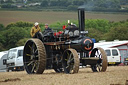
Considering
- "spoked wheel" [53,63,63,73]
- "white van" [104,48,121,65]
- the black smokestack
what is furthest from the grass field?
the black smokestack

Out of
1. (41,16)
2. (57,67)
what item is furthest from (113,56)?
(41,16)

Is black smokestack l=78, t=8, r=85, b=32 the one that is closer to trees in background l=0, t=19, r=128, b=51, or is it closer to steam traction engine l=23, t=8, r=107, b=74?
steam traction engine l=23, t=8, r=107, b=74

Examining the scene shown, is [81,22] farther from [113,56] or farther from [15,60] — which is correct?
[113,56]

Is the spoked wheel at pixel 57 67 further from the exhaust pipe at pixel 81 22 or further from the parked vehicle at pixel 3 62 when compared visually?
the parked vehicle at pixel 3 62

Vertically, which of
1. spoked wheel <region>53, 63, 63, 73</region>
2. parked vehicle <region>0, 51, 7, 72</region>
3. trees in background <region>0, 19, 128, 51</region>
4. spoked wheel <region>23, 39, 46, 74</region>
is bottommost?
trees in background <region>0, 19, 128, 51</region>

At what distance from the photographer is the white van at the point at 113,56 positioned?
97.3 feet

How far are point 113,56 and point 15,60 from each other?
25.9 feet

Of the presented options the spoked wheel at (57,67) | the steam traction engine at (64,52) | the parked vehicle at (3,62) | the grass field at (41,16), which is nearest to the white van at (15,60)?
the parked vehicle at (3,62)

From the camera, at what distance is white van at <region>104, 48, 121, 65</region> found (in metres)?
29.7

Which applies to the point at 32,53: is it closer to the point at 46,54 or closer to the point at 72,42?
the point at 46,54

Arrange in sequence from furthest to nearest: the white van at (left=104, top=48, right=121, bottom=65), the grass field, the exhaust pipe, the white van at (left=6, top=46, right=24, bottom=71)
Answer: the grass field, the white van at (left=104, top=48, right=121, bottom=65), the white van at (left=6, top=46, right=24, bottom=71), the exhaust pipe

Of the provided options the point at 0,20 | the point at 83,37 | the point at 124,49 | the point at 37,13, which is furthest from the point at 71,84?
the point at 37,13

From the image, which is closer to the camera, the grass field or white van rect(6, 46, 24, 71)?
white van rect(6, 46, 24, 71)

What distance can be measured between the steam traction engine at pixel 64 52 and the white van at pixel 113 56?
12952 mm
